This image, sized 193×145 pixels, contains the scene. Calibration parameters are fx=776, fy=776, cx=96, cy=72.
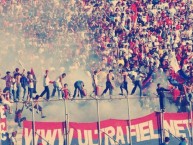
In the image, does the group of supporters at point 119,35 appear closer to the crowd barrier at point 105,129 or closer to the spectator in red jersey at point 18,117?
the crowd barrier at point 105,129

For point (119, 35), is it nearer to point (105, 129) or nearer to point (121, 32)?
point (121, 32)

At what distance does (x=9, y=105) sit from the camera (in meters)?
21.9

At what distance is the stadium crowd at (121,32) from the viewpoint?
94.6 feet

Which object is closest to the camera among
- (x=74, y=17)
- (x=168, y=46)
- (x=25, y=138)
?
(x=25, y=138)

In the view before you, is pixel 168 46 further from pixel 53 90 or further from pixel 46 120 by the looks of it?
pixel 46 120

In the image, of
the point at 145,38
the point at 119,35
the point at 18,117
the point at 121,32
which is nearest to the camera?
the point at 18,117

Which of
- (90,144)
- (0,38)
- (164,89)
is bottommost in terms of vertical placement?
(90,144)

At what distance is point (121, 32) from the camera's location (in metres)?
34.1

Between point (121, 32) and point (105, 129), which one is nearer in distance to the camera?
point (105, 129)

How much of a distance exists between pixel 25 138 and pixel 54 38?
42.4 feet

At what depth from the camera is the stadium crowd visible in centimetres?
2884

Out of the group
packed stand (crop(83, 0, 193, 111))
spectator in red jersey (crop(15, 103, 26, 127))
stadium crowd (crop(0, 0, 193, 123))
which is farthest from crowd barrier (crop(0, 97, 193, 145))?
stadium crowd (crop(0, 0, 193, 123))

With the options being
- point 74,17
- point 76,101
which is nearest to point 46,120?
point 76,101

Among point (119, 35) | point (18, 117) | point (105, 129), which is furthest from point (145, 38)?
point (18, 117)
